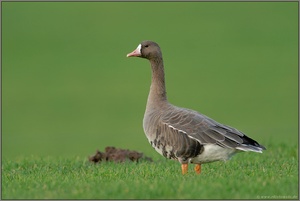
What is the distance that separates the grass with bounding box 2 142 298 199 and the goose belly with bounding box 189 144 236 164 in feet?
0.86

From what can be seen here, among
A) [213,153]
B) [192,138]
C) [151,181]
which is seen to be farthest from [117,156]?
[151,181]

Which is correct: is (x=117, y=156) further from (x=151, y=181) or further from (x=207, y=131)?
(x=151, y=181)

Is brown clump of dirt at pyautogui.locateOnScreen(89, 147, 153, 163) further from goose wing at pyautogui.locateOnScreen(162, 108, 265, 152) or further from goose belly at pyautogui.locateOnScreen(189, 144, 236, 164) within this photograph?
goose belly at pyautogui.locateOnScreen(189, 144, 236, 164)

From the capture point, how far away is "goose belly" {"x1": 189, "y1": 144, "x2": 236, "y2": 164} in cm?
1150

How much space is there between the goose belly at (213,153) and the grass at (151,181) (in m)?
0.26

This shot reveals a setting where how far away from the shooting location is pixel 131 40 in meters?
44.6

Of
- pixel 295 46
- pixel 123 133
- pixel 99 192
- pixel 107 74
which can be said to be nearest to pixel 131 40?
pixel 107 74

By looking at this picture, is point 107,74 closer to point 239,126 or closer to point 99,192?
point 239,126

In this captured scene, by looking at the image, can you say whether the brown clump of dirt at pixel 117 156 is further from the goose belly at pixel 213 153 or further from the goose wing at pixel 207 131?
the goose belly at pixel 213 153

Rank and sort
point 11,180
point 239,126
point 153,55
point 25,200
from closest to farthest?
point 25,200 < point 11,180 < point 153,55 < point 239,126

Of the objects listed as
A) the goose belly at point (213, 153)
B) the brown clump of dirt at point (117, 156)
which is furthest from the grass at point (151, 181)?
the brown clump of dirt at point (117, 156)

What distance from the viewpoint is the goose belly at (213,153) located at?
1150 centimetres

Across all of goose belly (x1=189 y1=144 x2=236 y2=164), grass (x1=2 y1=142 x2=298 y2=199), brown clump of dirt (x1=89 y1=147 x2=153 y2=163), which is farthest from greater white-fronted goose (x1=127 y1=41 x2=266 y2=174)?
brown clump of dirt (x1=89 y1=147 x2=153 y2=163)

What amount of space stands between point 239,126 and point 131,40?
1506cm
